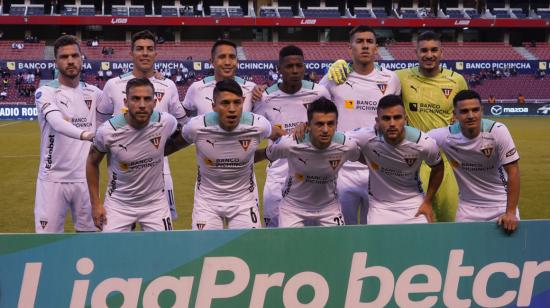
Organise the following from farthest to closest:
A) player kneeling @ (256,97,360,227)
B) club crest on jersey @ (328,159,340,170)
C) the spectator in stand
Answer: the spectator in stand, club crest on jersey @ (328,159,340,170), player kneeling @ (256,97,360,227)

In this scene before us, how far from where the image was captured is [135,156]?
470 centimetres

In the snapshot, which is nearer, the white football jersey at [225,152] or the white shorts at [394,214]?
the white football jersey at [225,152]

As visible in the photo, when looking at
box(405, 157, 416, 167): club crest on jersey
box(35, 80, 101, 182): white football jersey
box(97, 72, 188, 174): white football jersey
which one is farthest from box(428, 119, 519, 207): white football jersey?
box(35, 80, 101, 182): white football jersey

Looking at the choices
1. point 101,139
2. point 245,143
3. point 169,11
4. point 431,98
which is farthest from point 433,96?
point 169,11

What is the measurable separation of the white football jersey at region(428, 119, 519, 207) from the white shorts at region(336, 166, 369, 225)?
2.83 feet

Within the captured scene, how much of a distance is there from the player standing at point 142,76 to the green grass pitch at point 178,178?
7.70 feet

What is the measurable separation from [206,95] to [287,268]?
2660mm

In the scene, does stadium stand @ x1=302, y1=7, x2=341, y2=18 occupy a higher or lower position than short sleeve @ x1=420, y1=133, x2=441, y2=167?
higher

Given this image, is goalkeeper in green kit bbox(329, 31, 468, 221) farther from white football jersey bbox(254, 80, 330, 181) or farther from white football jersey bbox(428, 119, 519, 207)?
white football jersey bbox(428, 119, 519, 207)

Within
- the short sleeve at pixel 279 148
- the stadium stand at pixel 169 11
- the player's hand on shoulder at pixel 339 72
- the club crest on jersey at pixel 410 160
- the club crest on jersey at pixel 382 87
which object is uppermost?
the stadium stand at pixel 169 11

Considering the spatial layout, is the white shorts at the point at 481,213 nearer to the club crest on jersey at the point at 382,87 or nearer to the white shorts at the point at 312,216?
the white shorts at the point at 312,216

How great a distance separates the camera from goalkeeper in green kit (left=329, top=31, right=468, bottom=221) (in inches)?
214

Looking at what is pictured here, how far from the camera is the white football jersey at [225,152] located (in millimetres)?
4723

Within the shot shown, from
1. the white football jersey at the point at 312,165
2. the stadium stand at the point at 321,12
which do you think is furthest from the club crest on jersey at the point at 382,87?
the stadium stand at the point at 321,12
